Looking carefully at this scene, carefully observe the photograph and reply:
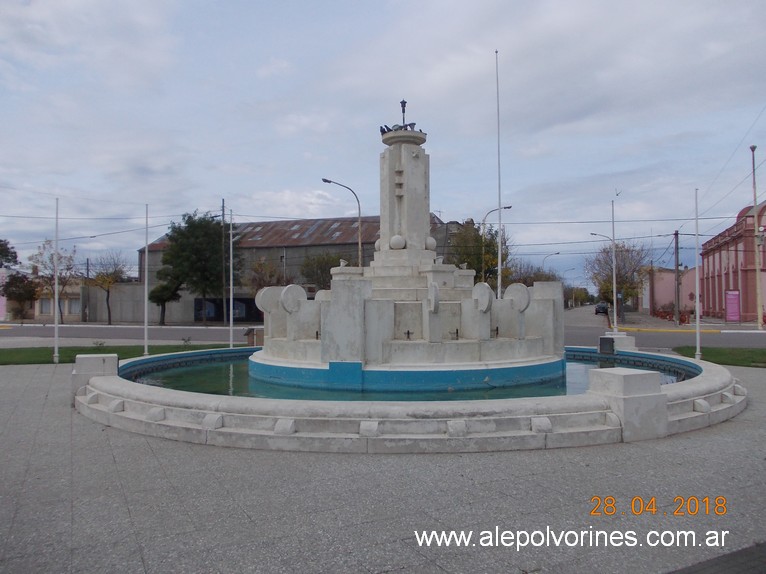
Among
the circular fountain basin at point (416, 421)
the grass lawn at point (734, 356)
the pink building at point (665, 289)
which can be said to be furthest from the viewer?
the pink building at point (665, 289)

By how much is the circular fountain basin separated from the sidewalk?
7.8 inches

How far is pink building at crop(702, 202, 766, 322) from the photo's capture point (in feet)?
142

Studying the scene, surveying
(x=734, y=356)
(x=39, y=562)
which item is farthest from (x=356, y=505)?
(x=734, y=356)

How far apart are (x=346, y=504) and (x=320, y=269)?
4240cm

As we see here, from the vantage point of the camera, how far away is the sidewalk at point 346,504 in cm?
429

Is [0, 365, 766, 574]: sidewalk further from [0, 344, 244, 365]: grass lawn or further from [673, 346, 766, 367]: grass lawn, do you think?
[0, 344, 244, 365]: grass lawn

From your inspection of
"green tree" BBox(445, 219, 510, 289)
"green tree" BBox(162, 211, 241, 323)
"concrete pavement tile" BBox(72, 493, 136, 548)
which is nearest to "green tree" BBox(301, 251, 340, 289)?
"green tree" BBox(162, 211, 241, 323)

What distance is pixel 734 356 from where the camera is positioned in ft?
58.6

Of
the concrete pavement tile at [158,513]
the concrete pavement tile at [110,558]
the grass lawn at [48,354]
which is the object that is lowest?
the concrete pavement tile at [110,558]

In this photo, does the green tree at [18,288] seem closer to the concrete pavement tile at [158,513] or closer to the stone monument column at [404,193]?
the stone monument column at [404,193]

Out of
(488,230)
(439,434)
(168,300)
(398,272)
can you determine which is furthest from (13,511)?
(168,300)

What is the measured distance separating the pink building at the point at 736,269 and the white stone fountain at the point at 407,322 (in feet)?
116

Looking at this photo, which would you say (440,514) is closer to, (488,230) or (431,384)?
(431,384)

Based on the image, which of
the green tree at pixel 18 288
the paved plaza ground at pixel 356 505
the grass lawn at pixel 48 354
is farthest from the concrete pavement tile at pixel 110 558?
the green tree at pixel 18 288
